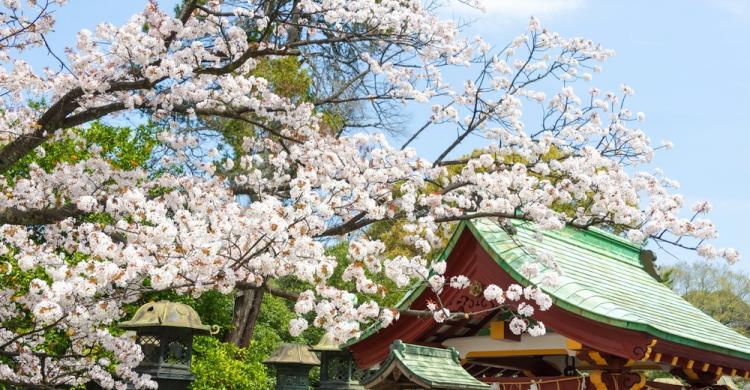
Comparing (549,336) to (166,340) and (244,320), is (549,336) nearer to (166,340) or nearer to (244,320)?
(166,340)

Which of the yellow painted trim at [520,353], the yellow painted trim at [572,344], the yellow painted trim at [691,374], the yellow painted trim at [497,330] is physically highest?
the yellow painted trim at [497,330]

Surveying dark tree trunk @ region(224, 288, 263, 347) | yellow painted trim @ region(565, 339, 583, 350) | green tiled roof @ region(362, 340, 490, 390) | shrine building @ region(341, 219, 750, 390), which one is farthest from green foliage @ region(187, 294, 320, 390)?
green tiled roof @ region(362, 340, 490, 390)

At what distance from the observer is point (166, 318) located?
25.9 ft

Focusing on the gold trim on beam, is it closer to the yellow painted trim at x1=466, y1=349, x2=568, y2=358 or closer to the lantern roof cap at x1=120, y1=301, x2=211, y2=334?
the yellow painted trim at x1=466, y1=349, x2=568, y2=358

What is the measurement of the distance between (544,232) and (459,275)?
1422mm

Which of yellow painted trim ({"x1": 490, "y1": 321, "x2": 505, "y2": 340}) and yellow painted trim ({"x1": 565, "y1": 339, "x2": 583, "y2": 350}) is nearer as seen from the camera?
yellow painted trim ({"x1": 565, "y1": 339, "x2": 583, "y2": 350})

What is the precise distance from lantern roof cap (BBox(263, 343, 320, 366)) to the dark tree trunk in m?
8.54

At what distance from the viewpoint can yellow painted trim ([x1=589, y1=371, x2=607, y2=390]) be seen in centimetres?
611

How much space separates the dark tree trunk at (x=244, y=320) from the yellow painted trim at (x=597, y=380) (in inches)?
516

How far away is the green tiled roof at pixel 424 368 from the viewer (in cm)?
529

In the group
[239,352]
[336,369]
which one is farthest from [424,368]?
[239,352]

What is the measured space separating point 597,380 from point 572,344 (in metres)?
0.45

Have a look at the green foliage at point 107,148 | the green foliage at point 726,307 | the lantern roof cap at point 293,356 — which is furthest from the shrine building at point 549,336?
the green foliage at point 726,307

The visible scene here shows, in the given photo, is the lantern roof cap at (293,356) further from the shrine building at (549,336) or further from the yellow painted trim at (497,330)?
the yellow painted trim at (497,330)
